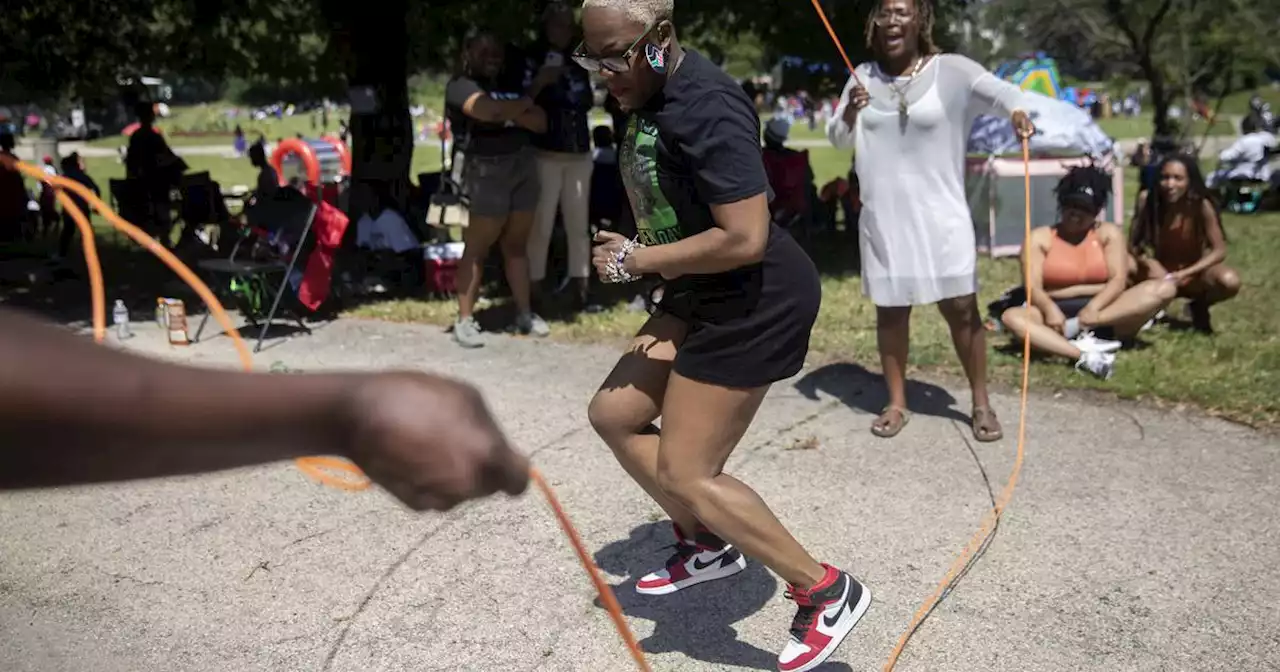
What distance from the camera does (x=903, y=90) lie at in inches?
205

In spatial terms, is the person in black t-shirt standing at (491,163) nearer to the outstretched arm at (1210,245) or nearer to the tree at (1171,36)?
the outstretched arm at (1210,245)

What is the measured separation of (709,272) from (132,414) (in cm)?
208

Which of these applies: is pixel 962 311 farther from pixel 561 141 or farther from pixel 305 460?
pixel 561 141

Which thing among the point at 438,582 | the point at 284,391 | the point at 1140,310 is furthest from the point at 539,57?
the point at 284,391

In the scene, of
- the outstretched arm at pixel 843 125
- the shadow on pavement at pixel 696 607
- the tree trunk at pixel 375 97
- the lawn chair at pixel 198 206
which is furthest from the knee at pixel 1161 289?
the lawn chair at pixel 198 206

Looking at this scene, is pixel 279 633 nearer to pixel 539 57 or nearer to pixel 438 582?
pixel 438 582

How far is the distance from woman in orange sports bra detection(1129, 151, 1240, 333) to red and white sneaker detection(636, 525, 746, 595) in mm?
4731

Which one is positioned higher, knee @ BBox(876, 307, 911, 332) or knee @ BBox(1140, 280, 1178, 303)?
knee @ BBox(876, 307, 911, 332)

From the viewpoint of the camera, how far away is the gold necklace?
5191 mm

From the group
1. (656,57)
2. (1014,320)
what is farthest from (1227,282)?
(656,57)

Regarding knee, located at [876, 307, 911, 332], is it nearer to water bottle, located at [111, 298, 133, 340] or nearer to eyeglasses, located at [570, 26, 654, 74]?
eyeglasses, located at [570, 26, 654, 74]

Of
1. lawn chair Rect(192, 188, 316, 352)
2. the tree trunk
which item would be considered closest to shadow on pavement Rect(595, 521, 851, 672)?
lawn chair Rect(192, 188, 316, 352)

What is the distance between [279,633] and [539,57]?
5.26m

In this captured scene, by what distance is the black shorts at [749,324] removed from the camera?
316cm
